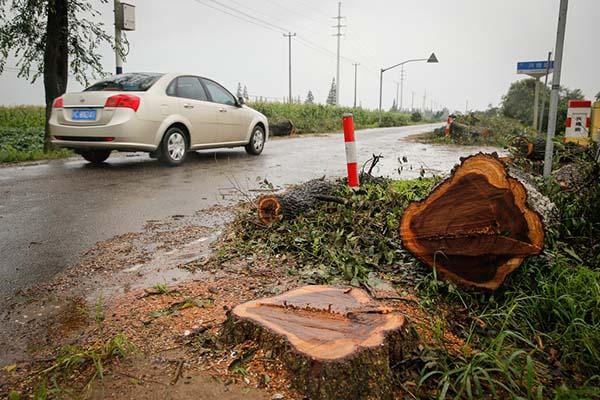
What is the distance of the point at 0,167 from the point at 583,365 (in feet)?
28.3

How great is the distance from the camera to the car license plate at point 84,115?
7.24 metres

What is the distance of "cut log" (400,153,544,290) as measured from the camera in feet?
8.46

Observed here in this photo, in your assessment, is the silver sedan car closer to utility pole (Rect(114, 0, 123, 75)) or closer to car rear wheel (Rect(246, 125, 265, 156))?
car rear wheel (Rect(246, 125, 265, 156))

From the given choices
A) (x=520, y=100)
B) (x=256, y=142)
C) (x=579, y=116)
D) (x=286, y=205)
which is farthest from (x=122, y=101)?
(x=520, y=100)

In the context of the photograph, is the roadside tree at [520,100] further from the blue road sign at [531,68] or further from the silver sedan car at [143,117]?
the silver sedan car at [143,117]

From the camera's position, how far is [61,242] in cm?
363

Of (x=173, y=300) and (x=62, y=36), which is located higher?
(x=62, y=36)

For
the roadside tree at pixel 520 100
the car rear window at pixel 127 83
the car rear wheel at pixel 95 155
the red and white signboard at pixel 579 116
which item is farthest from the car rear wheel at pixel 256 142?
the roadside tree at pixel 520 100

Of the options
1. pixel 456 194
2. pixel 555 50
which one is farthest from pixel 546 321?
pixel 555 50

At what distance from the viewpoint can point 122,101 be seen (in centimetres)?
717

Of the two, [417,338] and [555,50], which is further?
[555,50]

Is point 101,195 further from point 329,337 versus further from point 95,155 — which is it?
point 329,337

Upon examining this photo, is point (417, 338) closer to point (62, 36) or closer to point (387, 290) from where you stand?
point (387, 290)

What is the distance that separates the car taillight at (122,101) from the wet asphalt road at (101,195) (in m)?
1.04
